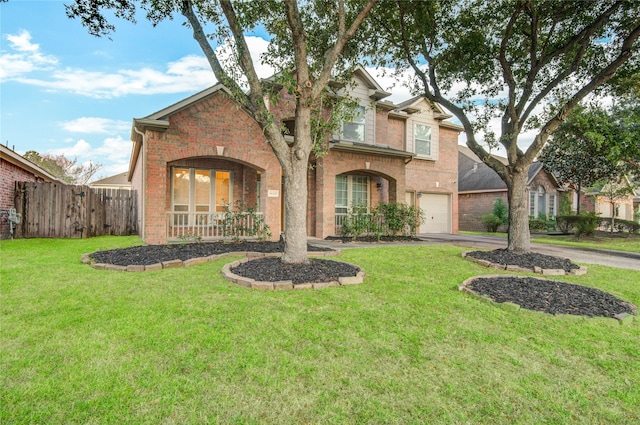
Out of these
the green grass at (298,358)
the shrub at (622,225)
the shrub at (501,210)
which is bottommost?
the green grass at (298,358)

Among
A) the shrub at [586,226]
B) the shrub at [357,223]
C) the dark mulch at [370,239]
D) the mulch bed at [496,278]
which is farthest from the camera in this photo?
the shrub at [586,226]

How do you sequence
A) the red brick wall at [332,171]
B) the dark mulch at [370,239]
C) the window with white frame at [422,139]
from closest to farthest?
the dark mulch at [370,239] < the red brick wall at [332,171] < the window with white frame at [422,139]

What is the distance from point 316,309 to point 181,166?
10051 millimetres

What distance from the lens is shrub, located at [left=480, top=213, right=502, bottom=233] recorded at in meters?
20.1

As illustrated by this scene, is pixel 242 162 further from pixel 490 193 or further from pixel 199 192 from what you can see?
pixel 490 193

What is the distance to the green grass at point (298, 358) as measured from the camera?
2.22 meters

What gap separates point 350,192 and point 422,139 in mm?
5494

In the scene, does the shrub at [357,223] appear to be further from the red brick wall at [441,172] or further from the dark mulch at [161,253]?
the red brick wall at [441,172]

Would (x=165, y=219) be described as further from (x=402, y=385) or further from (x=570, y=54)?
(x=570, y=54)

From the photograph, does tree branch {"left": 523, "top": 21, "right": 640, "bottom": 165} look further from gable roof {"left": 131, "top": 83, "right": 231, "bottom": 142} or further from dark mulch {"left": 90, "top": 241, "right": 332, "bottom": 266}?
gable roof {"left": 131, "top": 83, "right": 231, "bottom": 142}

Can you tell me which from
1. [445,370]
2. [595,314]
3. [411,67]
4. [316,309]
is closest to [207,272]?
[316,309]

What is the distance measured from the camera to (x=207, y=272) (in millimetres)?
6270

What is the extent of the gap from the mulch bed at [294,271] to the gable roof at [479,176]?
1787 centimetres

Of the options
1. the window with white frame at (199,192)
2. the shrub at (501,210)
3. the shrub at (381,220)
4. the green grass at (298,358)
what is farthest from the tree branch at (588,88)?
the shrub at (501,210)
